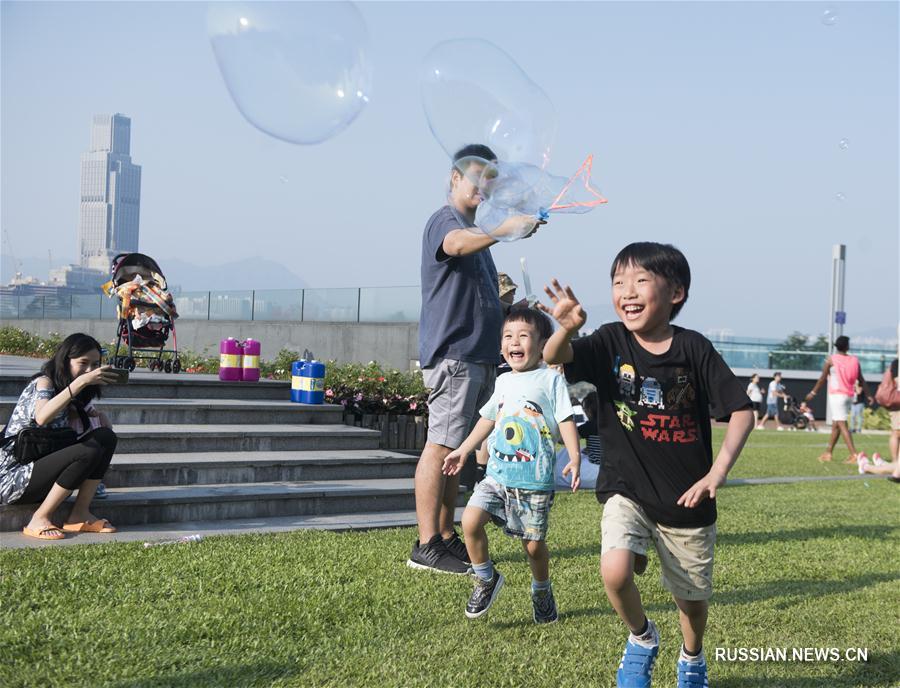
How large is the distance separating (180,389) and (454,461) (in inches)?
225

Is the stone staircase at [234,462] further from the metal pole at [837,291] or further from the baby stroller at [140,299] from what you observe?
the metal pole at [837,291]

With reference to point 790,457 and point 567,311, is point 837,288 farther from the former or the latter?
point 567,311

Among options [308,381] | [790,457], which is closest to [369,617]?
[308,381]

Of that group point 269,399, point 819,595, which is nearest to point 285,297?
point 269,399

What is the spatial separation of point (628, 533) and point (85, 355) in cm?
425

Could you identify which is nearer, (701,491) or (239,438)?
(701,491)

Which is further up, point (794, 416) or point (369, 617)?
point (369, 617)

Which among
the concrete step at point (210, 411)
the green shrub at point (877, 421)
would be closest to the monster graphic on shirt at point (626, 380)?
the concrete step at point (210, 411)

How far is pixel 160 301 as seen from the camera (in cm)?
1296

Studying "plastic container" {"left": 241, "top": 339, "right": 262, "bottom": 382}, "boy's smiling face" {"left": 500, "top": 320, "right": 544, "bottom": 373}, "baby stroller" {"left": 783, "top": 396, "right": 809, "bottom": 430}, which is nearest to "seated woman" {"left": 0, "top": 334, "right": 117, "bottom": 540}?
"boy's smiling face" {"left": 500, "top": 320, "right": 544, "bottom": 373}

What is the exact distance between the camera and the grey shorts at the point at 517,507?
4.54 metres

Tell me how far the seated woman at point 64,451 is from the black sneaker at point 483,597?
2976 millimetres

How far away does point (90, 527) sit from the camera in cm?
Result: 628

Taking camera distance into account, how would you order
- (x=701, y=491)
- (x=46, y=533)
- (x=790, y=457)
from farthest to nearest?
1. (x=790, y=457)
2. (x=46, y=533)
3. (x=701, y=491)
